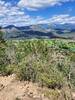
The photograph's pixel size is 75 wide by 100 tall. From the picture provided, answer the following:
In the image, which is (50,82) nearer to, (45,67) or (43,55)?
(45,67)

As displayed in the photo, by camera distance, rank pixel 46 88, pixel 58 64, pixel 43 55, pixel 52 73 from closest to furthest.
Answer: pixel 46 88 < pixel 52 73 < pixel 58 64 < pixel 43 55

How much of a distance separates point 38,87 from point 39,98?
4.76ft

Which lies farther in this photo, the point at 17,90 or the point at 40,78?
the point at 40,78

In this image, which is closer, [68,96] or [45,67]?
[68,96]

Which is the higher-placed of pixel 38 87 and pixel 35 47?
pixel 35 47

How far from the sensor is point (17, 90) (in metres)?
15.9

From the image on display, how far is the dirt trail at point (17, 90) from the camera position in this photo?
48.6 ft

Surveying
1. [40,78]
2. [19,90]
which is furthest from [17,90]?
[40,78]

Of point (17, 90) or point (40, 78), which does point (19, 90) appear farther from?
A: point (40, 78)

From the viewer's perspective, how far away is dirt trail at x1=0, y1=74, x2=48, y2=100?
1482cm

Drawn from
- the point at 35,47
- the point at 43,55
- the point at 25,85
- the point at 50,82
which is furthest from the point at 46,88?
the point at 35,47

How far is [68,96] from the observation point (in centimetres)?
1448

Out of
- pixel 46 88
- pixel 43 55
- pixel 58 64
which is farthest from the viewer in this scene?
pixel 43 55

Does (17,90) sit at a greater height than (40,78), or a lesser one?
lesser
